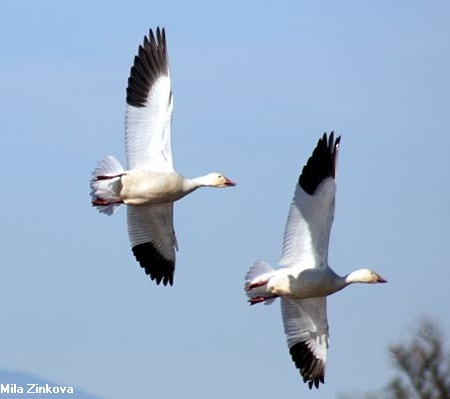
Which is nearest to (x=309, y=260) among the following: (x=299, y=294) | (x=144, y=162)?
(x=299, y=294)

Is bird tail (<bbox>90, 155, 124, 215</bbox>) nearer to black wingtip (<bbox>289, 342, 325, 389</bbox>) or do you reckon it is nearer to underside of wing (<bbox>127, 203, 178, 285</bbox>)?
underside of wing (<bbox>127, 203, 178, 285</bbox>)

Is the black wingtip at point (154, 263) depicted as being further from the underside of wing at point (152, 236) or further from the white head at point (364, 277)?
the white head at point (364, 277)

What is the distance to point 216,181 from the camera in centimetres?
1989

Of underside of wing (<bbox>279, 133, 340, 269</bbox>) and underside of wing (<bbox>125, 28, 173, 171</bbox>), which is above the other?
underside of wing (<bbox>125, 28, 173, 171</bbox>)

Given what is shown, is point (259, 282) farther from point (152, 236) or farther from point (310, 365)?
point (152, 236)

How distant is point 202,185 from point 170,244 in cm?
117

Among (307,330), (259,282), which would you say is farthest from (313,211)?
(307,330)

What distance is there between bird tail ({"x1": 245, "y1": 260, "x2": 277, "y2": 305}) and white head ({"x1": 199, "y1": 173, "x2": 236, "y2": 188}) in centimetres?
100

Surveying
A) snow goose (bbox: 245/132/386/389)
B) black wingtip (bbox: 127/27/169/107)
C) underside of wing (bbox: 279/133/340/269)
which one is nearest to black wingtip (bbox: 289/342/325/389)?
snow goose (bbox: 245/132/386/389)

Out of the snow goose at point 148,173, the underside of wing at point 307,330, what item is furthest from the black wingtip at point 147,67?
the underside of wing at point 307,330

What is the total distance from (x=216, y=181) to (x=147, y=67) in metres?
1.29

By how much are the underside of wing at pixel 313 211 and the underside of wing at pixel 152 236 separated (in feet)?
5.72

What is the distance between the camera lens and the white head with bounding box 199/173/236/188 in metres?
19.8

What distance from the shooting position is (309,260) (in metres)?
18.9
